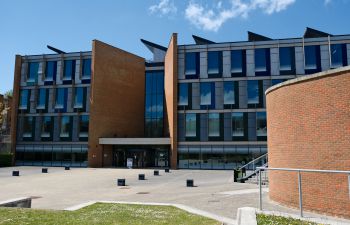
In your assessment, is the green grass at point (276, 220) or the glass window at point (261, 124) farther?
the glass window at point (261, 124)

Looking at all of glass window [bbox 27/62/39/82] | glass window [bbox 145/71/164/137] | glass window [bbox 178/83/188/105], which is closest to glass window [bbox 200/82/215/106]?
glass window [bbox 178/83/188/105]

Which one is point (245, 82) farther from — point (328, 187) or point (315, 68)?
point (328, 187)

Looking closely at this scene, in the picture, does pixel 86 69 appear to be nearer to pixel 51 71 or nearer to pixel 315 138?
pixel 51 71

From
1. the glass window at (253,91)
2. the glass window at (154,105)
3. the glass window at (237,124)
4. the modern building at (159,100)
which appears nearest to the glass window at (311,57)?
the modern building at (159,100)

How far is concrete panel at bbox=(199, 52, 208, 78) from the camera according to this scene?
46188mm

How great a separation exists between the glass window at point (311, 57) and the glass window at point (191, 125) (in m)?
15.7

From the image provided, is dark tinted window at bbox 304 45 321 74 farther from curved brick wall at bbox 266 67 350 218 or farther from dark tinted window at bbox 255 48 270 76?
curved brick wall at bbox 266 67 350 218

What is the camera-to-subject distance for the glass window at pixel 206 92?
45656 millimetres

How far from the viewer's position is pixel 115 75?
5150 centimetres

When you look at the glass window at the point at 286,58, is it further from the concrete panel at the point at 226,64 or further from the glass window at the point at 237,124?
the glass window at the point at 237,124

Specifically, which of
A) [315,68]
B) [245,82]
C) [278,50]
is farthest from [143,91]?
[315,68]

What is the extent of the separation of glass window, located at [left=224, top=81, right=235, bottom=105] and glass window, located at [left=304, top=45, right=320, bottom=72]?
9592 millimetres

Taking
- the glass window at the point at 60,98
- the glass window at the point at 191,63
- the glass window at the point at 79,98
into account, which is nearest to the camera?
the glass window at the point at 191,63

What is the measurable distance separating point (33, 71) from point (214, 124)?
98.9 ft
